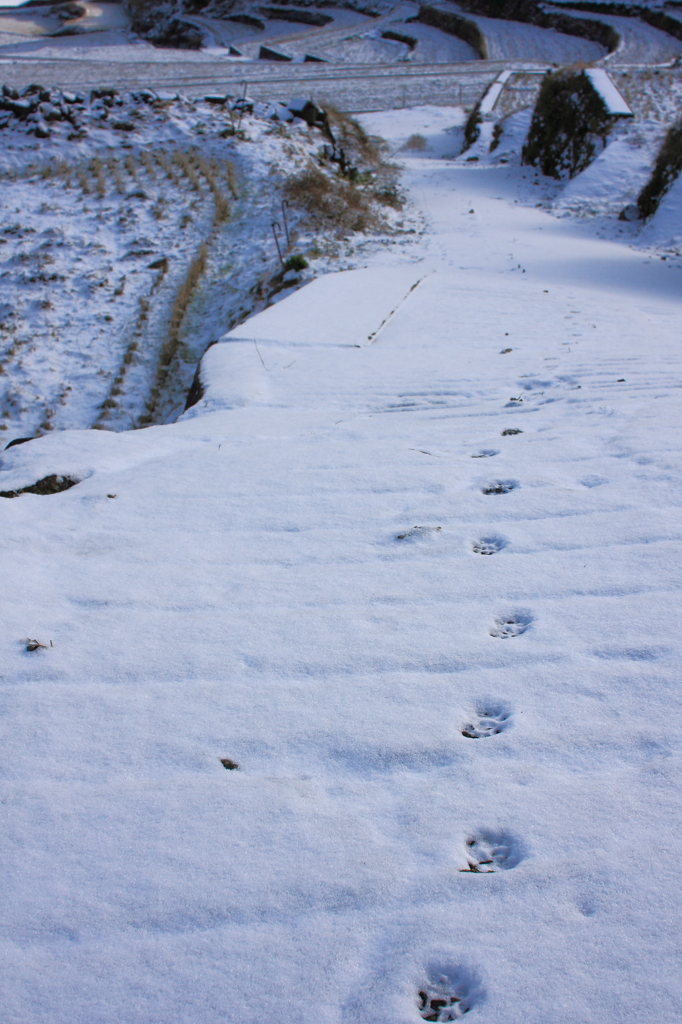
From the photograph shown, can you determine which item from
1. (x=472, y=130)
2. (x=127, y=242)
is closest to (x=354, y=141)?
(x=472, y=130)

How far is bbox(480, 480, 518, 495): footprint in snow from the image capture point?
8.71 feet

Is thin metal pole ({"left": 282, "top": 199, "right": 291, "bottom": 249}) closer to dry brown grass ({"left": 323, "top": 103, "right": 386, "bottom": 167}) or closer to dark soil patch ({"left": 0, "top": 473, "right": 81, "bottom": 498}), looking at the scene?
dry brown grass ({"left": 323, "top": 103, "right": 386, "bottom": 167})

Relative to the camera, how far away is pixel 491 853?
1346mm

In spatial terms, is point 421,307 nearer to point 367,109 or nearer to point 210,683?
point 210,683

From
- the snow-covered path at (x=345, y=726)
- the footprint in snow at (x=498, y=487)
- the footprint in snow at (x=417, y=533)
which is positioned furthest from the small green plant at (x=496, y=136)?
the footprint in snow at (x=417, y=533)

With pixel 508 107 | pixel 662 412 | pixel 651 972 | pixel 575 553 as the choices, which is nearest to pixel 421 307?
pixel 662 412

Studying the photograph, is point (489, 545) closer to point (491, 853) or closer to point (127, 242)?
point (491, 853)

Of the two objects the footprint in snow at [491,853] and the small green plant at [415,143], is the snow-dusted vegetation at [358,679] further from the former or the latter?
the small green plant at [415,143]

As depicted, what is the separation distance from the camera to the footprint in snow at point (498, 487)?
2656 millimetres

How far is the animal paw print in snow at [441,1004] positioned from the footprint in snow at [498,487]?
1794mm

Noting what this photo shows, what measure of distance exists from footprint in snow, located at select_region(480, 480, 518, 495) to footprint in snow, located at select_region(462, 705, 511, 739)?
1.15m

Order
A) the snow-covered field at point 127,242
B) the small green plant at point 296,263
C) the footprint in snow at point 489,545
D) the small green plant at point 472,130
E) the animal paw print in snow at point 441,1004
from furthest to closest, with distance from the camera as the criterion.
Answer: the small green plant at point 472,130
the small green plant at point 296,263
the snow-covered field at point 127,242
the footprint in snow at point 489,545
the animal paw print in snow at point 441,1004

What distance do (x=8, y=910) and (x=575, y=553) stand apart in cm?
177

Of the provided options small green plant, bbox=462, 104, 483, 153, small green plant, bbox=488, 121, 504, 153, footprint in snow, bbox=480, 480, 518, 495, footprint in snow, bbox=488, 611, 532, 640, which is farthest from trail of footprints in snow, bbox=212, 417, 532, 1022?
small green plant, bbox=462, 104, 483, 153
